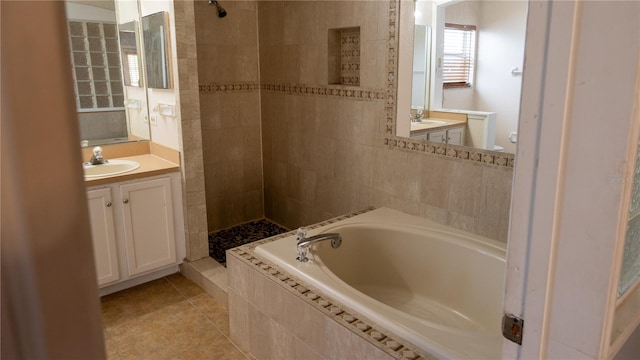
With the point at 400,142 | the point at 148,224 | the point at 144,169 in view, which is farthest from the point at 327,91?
the point at 148,224

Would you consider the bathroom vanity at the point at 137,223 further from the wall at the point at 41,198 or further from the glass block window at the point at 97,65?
the wall at the point at 41,198

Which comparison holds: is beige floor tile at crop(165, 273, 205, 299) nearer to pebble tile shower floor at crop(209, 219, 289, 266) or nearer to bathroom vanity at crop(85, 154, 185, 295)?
bathroom vanity at crop(85, 154, 185, 295)

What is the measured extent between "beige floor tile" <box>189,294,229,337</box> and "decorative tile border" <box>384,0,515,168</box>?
1438 millimetres

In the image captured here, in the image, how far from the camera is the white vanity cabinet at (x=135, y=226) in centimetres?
278

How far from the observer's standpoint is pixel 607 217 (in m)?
0.74

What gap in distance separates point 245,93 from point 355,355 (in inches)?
105

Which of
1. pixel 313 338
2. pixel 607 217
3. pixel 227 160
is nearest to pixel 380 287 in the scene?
pixel 313 338

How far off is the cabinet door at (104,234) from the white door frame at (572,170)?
8.17ft

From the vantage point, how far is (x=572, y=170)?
761mm

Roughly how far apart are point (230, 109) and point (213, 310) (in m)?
1.69

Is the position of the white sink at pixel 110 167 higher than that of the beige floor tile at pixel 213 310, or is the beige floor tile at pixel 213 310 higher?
the white sink at pixel 110 167

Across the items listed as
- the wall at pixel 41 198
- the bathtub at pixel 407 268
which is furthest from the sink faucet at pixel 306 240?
the wall at pixel 41 198

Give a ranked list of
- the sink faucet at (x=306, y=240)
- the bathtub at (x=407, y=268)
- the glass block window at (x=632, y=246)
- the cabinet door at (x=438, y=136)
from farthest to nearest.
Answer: the cabinet door at (x=438, y=136), the sink faucet at (x=306, y=240), the bathtub at (x=407, y=268), the glass block window at (x=632, y=246)

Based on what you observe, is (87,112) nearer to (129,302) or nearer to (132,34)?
(132,34)
